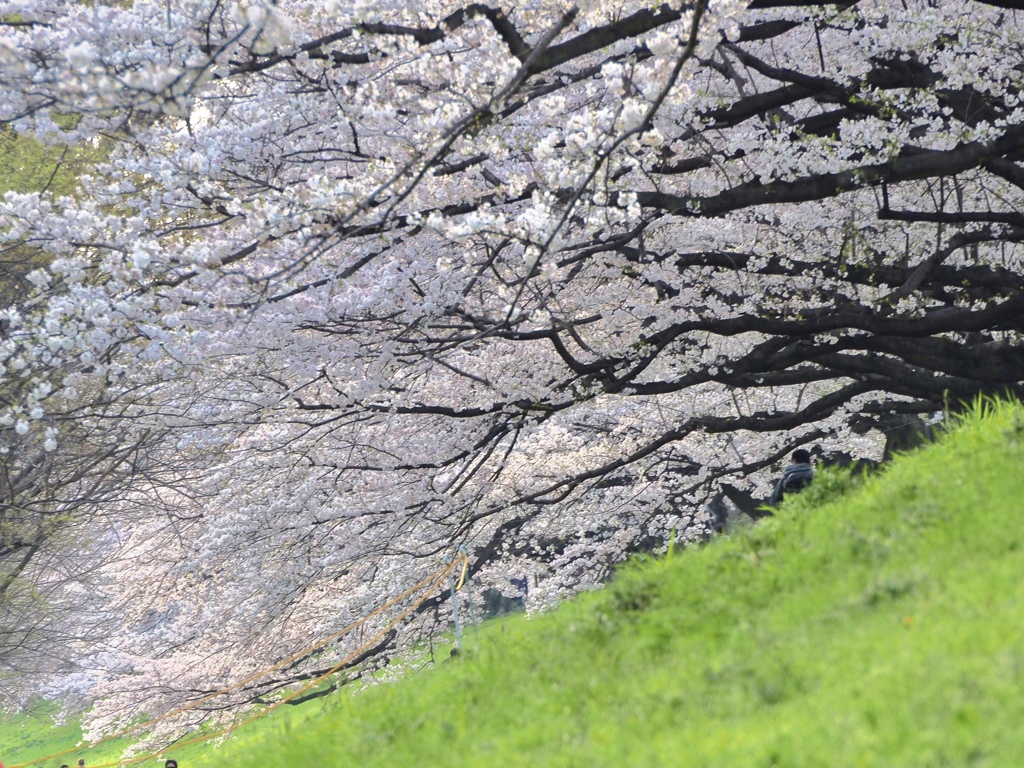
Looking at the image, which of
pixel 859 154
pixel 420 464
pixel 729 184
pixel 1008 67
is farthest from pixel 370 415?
pixel 1008 67

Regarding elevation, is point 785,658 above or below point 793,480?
below

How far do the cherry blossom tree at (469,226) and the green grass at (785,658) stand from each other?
7.04 feet

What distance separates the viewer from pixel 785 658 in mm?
4531

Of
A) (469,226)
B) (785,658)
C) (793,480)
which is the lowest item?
(785,658)

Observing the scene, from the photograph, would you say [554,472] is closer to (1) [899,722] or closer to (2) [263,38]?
(2) [263,38]

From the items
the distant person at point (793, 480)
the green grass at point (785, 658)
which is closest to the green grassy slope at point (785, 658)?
the green grass at point (785, 658)

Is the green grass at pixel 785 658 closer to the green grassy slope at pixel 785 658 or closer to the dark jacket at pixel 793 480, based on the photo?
the green grassy slope at pixel 785 658

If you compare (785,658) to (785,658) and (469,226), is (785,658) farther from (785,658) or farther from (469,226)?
(469,226)

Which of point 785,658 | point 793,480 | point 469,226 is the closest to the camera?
point 785,658

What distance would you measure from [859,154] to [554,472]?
9631 millimetres

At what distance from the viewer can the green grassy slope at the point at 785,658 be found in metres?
3.69

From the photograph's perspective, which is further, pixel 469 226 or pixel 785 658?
pixel 469 226

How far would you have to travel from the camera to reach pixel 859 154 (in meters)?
9.60

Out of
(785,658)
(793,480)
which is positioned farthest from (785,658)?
(793,480)
